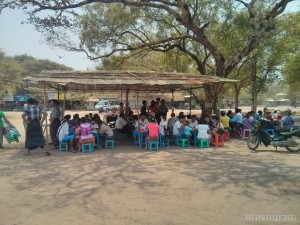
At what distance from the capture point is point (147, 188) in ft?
21.0

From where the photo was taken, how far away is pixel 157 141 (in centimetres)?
1119

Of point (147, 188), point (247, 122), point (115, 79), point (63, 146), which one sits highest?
point (115, 79)

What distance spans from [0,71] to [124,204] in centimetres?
4556

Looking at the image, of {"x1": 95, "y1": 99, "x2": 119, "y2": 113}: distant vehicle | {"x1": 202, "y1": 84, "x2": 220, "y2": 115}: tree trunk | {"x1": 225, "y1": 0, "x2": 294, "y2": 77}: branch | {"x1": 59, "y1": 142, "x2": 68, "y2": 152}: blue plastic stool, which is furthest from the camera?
{"x1": 95, "y1": 99, "x2": 119, "y2": 113}: distant vehicle

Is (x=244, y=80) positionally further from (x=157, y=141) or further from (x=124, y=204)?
(x=124, y=204)

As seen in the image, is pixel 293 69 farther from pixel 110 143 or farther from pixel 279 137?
pixel 110 143

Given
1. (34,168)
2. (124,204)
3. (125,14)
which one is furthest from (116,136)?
(124,204)

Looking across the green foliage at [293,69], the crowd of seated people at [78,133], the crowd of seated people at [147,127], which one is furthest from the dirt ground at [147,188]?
the green foliage at [293,69]

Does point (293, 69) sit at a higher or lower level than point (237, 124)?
higher

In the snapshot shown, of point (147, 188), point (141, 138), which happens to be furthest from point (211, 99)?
point (147, 188)

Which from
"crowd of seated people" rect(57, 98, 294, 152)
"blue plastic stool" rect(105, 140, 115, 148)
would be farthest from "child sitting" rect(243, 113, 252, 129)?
"blue plastic stool" rect(105, 140, 115, 148)

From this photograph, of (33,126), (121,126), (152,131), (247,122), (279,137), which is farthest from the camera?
(247,122)

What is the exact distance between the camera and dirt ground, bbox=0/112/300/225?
4.95 meters

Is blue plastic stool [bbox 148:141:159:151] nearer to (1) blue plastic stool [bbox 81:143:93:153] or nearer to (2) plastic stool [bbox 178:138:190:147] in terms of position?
(2) plastic stool [bbox 178:138:190:147]
